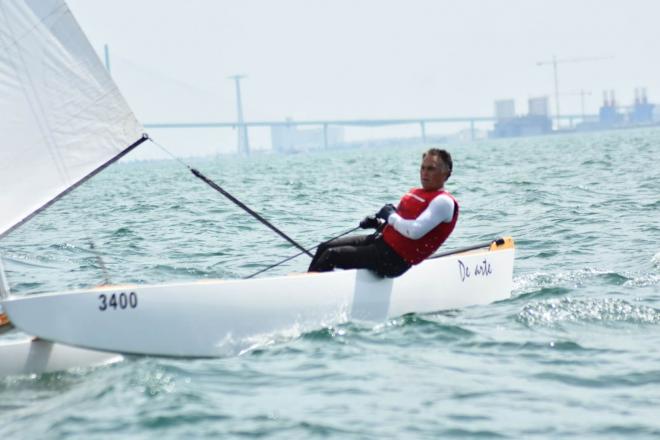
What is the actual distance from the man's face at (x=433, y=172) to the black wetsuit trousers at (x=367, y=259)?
0.42m

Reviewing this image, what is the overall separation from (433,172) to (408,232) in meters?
0.37

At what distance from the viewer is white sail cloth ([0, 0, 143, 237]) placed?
5.47 metres

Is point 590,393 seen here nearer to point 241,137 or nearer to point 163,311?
point 163,311

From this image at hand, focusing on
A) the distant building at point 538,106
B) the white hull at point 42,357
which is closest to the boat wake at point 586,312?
the white hull at point 42,357

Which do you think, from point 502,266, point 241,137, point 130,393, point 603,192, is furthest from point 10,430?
point 241,137

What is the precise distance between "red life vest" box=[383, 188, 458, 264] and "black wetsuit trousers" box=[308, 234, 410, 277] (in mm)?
43

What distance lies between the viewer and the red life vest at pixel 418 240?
6254mm

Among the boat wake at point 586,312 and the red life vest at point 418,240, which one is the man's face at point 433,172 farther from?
the boat wake at point 586,312

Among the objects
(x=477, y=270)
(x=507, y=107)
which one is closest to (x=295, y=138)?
(x=507, y=107)

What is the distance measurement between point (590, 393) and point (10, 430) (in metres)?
2.38

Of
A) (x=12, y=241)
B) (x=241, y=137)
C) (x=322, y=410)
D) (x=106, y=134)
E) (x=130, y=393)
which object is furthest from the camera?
(x=241, y=137)

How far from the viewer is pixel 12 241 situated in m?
12.5

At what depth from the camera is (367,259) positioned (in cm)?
624

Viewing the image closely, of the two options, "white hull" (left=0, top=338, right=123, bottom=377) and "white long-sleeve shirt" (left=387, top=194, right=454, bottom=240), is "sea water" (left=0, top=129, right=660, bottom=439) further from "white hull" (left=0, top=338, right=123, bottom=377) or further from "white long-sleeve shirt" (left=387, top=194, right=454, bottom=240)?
"white long-sleeve shirt" (left=387, top=194, right=454, bottom=240)
